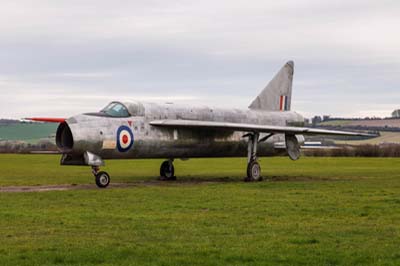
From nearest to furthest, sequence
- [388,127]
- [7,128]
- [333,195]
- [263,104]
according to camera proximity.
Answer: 1. [333,195]
2. [263,104]
3. [7,128]
4. [388,127]

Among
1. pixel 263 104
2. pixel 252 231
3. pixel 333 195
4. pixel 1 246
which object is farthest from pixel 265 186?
pixel 1 246

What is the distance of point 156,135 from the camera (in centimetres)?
2727

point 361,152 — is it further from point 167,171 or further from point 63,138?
point 63,138

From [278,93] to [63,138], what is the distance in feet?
42.0

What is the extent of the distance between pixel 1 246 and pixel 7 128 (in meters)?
117

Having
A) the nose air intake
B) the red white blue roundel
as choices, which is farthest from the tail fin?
the nose air intake

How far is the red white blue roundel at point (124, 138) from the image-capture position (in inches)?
1003

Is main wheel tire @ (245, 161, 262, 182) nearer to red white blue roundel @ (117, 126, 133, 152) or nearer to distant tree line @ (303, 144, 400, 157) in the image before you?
red white blue roundel @ (117, 126, 133, 152)

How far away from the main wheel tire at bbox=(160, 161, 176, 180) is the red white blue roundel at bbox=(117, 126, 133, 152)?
16.7 ft

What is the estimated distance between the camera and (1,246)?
1132cm

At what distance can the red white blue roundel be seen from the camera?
25.5m

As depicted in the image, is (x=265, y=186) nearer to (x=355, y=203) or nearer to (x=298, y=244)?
(x=355, y=203)

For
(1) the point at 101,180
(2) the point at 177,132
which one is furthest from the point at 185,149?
(1) the point at 101,180

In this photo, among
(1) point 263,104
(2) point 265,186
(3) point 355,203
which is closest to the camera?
(3) point 355,203
